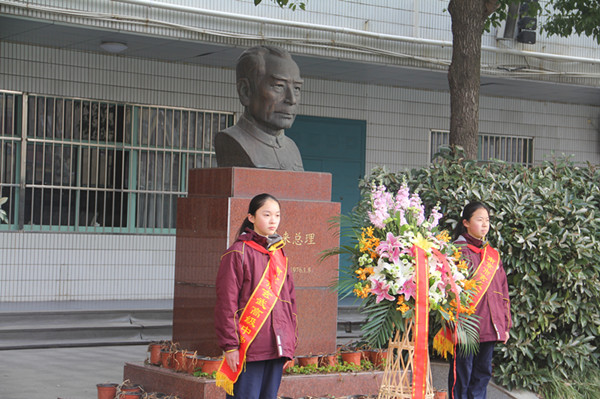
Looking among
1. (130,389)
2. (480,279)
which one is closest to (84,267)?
(130,389)

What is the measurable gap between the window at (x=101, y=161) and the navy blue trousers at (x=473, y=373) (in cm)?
592

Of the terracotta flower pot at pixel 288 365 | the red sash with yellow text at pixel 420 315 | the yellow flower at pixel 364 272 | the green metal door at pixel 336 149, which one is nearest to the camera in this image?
the red sash with yellow text at pixel 420 315

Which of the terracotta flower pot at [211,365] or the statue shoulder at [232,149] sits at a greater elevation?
the statue shoulder at [232,149]

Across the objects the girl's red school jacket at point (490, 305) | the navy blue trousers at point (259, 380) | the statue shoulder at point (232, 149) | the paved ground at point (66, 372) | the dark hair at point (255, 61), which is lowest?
the paved ground at point (66, 372)

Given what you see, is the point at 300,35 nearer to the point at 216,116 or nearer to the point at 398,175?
the point at 216,116

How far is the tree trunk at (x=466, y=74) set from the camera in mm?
8156

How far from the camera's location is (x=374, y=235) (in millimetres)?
4809

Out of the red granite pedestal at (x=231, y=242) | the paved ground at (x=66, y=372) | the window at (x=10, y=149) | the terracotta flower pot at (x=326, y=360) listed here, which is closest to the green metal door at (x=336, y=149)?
the window at (x=10, y=149)

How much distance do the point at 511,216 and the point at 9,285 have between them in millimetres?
6061

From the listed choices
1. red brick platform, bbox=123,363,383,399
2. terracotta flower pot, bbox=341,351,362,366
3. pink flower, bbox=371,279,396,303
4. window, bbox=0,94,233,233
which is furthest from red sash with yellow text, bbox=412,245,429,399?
window, bbox=0,94,233,233

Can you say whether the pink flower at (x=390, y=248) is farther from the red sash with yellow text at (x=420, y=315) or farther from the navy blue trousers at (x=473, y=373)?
the navy blue trousers at (x=473, y=373)

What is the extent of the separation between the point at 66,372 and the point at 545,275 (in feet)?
13.8

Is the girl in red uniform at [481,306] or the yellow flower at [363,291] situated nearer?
Answer: the yellow flower at [363,291]

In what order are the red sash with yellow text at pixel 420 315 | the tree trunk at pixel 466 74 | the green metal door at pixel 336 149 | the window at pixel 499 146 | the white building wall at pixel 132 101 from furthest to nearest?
the window at pixel 499 146 < the green metal door at pixel 336 149 < the white building wall at pixel 132 101 < the tree trunk at pixel 466 74 < the red sash with yellow text at pixel 420 315
